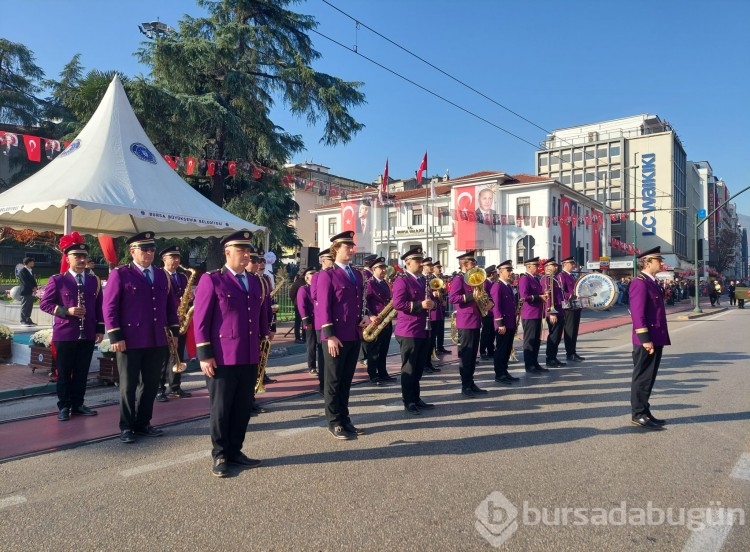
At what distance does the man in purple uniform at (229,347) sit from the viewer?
4516mm

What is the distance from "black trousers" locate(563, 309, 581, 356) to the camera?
36.1 ft

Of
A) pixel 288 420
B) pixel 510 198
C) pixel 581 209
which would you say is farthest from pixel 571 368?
pixel 581 209

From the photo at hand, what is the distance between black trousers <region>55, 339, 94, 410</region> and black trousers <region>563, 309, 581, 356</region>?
850 cm

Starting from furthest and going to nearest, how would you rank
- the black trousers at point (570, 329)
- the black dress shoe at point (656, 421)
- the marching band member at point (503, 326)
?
the black trousers at point (570, 329), the marching band member at point (503, 326), the black dress shoe at point (656, 421)

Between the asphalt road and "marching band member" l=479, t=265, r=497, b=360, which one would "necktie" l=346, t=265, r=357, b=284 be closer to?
the asphalt road

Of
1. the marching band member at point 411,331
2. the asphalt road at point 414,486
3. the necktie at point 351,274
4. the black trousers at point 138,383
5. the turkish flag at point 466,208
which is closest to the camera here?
the asphalt road at point 414,486

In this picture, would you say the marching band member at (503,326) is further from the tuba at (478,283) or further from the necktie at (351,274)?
the necktie at (351,274)

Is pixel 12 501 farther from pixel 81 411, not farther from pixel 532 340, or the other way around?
pixel 532 340

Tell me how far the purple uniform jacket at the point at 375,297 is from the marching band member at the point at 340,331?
2918 millimetres

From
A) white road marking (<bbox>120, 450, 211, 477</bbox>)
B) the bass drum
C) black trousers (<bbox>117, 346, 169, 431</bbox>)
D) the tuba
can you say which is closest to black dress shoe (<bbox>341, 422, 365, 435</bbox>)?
white road marking (<bbox>120, 450, 211, 477</bbox>)

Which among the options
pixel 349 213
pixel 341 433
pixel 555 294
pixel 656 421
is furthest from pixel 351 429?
pixel 349 213

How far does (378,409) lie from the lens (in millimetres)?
6793

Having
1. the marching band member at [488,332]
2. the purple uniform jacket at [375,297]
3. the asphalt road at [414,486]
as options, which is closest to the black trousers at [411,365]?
the asphalt road at [414,486]

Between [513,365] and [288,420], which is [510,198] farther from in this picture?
[288,420]
